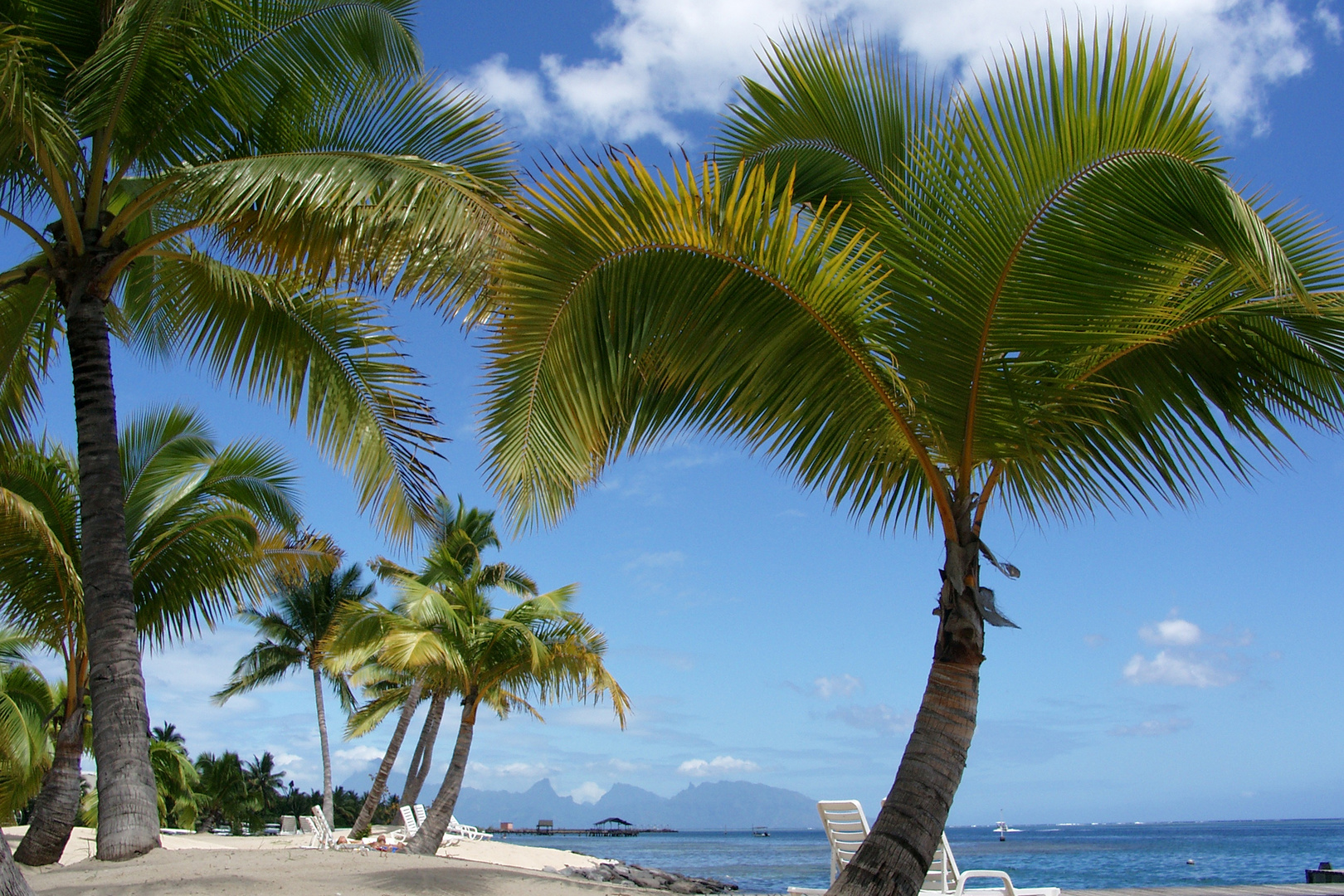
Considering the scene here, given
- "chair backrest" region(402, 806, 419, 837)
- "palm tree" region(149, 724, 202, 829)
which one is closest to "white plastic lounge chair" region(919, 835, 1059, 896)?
"chair backrest" region(402, 806, 419, 837)

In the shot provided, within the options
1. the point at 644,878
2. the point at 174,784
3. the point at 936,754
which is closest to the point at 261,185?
the point at 936,754

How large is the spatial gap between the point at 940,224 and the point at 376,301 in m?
5.12

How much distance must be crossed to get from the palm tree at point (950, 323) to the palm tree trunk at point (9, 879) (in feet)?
7.31

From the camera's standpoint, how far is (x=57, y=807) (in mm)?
8133

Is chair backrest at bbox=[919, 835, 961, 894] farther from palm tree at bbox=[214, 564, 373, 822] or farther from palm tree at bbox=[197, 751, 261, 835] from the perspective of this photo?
palm tree at bbox=[197, 751, 261, 835]

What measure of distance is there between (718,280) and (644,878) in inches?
1061

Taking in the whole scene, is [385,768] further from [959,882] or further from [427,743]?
[959,882]

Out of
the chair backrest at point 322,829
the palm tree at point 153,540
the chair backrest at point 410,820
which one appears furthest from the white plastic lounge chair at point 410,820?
the palm tree at point 153,540

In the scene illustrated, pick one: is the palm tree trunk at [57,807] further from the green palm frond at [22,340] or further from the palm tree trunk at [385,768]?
the palm tree trunk at [385,768]

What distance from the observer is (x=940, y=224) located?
4.23 metres

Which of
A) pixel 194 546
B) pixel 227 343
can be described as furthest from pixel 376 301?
pixel 194 546

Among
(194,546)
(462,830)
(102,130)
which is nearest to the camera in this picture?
(102,130)

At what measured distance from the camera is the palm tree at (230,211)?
18.1ft

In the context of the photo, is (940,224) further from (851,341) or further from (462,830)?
(462,830)
